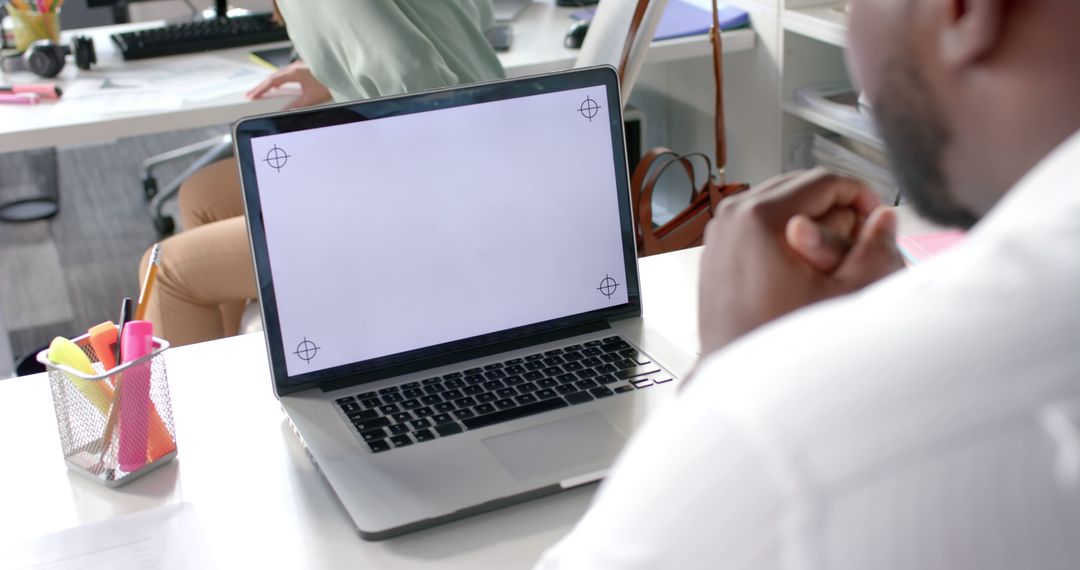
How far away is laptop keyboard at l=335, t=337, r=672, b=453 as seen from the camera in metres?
0.90

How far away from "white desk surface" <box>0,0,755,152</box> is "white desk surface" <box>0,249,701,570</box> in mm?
1058

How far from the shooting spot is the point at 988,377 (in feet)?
1.16

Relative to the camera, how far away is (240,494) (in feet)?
2.82

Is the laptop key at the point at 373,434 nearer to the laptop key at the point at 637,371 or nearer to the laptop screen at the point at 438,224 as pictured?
the laptop screen at the point at 438,224

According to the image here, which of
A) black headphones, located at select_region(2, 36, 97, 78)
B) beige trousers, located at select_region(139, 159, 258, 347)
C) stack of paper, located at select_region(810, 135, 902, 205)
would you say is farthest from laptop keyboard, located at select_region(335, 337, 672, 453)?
black headphones, located at select_region(2, 36, 97, 78)

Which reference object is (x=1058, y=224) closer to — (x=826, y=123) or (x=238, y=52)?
(x=826, y=123)

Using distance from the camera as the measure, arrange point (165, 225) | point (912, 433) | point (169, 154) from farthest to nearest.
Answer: point (169, 154), point (165, 225), point (912, 433)

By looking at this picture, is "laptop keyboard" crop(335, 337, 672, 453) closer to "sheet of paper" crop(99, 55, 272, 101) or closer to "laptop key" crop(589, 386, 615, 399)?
"laptop key" crop(589, 386, 615, 399)

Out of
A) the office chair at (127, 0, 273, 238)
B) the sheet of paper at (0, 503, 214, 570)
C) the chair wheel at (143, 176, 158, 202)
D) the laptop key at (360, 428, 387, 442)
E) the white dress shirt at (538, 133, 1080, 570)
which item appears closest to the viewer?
the white dress shirt at (538, 133, 1080, 570)

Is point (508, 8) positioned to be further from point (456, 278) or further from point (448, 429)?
point (448, 429)

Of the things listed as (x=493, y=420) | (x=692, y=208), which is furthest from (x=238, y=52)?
(x=493, y=420)

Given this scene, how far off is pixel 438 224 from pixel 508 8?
176cm

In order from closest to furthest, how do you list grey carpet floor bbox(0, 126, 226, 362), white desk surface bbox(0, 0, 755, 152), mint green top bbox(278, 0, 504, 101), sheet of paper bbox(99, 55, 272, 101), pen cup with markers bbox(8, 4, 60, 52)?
mint green top bbox(278, 0, 504, 101)
white desk surface bbox(0, 0, 755, 152)
sheet of paper bbox(99, 55, 272, 101)
pen cup with markers bbox(8, 4, 60, 52)
grey carpet floor bbox(0, 126, 226, 362)

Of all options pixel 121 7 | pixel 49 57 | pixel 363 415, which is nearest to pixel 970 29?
pixel 363 415
